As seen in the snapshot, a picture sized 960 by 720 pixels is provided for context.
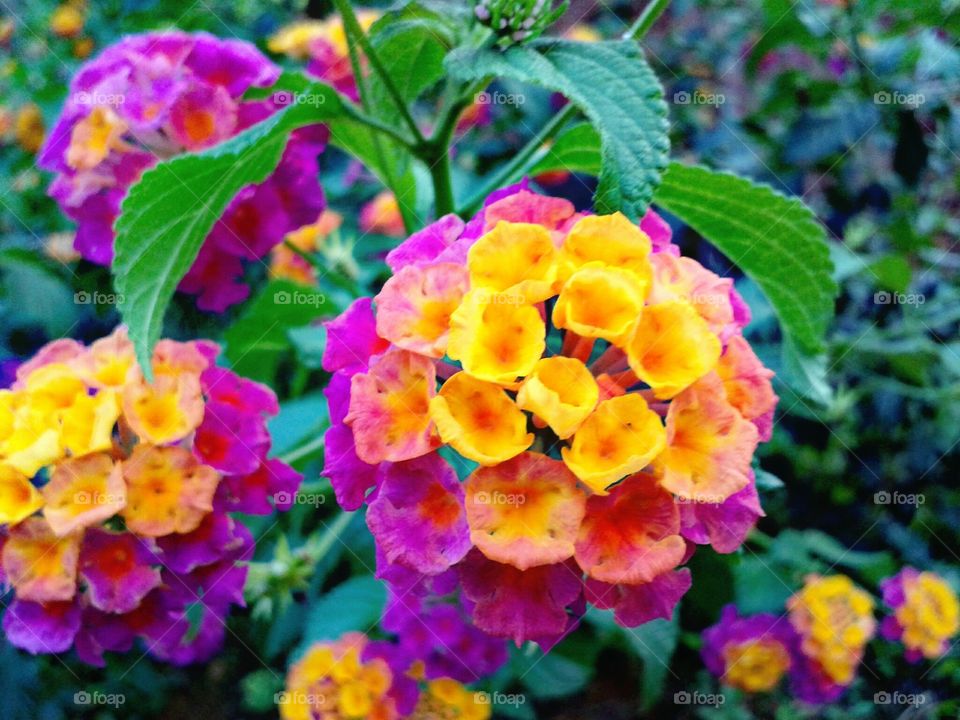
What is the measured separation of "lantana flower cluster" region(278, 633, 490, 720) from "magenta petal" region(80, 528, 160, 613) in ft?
1.18

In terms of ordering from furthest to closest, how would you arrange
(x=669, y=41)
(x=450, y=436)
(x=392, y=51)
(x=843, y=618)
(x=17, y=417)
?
(x=669, y=41) < (x=843, y=618) < (x=392, y=51) < (x=17, y=417) < (x=450, y=436)

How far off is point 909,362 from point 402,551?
107 centimetres

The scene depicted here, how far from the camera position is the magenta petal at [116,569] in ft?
2.26

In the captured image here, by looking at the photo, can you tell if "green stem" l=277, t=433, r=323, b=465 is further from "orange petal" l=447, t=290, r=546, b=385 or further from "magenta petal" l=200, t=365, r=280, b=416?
"orange petal" l=447, t=290, r=546, b=385

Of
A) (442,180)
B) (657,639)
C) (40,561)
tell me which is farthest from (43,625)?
(657,639)

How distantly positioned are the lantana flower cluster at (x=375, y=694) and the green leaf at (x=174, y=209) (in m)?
0.52

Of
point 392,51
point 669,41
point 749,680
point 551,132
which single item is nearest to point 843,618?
point 749,680

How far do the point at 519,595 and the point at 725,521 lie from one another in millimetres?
163

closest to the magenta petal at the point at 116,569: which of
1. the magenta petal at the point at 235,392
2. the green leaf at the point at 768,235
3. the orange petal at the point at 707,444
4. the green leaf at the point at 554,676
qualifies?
the magenta petal at the point at 235,392

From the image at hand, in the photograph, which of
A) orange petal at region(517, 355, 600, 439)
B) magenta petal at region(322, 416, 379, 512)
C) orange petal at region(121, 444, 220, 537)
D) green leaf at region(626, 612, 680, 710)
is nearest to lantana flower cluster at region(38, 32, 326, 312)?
orange petal at region(121, 444, 220, 537)

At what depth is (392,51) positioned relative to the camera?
819mm

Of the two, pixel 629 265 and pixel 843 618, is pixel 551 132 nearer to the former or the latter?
pixel 629 265

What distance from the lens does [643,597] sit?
57cm

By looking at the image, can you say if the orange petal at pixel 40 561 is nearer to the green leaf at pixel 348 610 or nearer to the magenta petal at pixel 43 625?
the magenta petal at pixel 43 625
